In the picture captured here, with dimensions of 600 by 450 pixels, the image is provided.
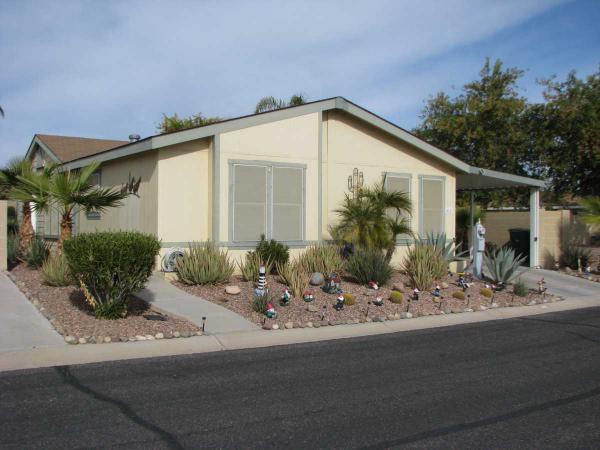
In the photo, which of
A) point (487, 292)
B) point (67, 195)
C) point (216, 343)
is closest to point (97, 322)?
point (216, 343)

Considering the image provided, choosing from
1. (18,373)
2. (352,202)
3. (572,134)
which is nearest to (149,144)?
(352,202)

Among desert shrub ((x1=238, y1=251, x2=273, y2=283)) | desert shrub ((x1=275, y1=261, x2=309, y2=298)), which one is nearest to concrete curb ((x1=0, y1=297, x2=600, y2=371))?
desert shrub ((x1=275, y1=261, x2=309, y2=298))

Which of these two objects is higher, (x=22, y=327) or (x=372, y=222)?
(x=372, y=222)

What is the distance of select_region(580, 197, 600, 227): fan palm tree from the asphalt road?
1008cm

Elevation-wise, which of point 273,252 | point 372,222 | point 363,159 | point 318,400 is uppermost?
point 363,159

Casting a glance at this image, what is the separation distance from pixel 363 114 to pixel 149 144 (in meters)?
6.06

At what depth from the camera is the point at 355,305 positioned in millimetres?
11969

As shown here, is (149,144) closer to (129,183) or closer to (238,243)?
(129,183)

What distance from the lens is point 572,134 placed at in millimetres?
23578

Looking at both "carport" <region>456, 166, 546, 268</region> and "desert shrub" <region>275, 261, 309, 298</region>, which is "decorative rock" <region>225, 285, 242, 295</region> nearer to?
"desert shrub" <region>275, 261, 309, 298</region>

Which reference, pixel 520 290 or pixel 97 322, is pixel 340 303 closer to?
pixel 97 322

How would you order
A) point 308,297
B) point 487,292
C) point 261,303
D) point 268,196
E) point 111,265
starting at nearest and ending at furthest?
point 111,265
point 261,303
point 308,297
point 487,292
point 268,196

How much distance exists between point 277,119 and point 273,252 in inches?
132

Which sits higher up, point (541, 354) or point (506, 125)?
point (506, 125)
